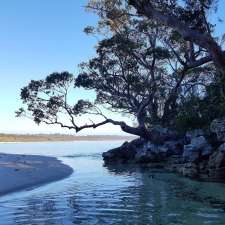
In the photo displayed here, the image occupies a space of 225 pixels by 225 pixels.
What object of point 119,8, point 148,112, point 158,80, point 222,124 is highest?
point 119,8

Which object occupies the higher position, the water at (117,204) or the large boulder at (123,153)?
the large boulder at (123,153)

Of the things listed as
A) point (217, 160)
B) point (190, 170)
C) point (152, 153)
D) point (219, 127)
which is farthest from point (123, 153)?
point (217, 160)

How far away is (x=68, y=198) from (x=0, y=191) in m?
2.91

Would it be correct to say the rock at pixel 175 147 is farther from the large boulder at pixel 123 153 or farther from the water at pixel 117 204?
the water at pixel 117 204

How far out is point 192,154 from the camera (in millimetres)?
26328

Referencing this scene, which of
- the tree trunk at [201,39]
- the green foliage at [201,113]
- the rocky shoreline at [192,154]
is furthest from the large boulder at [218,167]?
the tree trunk at [201,39]

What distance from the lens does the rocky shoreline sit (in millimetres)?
23094

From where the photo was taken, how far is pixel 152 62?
3728 cm

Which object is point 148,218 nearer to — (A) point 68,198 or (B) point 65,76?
(A) point 68,198

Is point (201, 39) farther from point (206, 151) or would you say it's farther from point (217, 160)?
point (206, 151)

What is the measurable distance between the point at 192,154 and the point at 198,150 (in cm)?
47

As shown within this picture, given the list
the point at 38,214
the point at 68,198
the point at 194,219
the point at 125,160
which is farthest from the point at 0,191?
the point at 125,160

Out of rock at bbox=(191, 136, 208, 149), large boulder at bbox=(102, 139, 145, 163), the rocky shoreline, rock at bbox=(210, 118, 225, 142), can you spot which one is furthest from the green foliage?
large boulder at bbox=(102, 139, 145, 163)

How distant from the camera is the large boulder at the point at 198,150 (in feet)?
84.3
